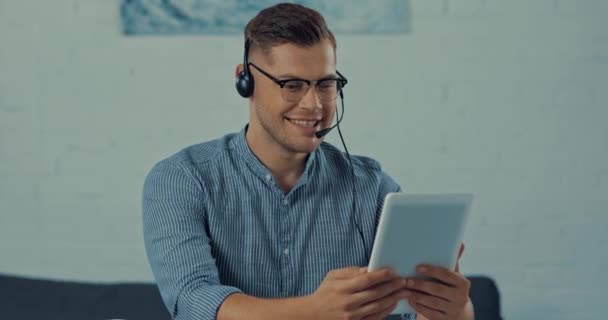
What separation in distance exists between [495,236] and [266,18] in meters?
1.23

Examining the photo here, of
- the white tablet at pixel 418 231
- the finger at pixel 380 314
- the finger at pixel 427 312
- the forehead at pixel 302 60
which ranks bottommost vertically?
the finger at pixel 427 312

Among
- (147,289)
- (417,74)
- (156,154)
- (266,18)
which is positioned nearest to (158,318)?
(147,289)

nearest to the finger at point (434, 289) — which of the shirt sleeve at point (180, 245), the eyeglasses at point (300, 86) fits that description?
the shirt sleeve at point (180, 245)

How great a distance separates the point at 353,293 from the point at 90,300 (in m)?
1.05

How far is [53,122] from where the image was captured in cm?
255

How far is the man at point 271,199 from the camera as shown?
1.42 m

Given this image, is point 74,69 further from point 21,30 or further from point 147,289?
point 147,289

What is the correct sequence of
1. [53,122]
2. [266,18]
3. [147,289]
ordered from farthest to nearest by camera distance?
[53,122] → [147,289] → [266,18]

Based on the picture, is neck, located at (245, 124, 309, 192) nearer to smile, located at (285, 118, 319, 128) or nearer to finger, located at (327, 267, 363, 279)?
smile, located at (285, 118, 319, 128)

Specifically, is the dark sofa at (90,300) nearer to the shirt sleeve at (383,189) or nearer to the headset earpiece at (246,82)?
the shirt sleeve at (383,189)

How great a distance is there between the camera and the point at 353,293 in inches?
48.7

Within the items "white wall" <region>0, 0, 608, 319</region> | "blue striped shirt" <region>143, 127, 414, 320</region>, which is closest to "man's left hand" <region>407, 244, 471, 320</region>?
"blue striped shirt" <region>143, 127, 414, 320</region>

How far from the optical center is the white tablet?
121cm

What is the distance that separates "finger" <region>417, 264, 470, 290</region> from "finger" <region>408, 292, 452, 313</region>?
1.3 inches
